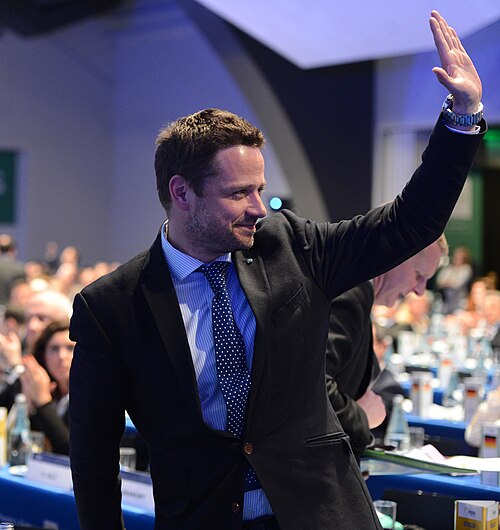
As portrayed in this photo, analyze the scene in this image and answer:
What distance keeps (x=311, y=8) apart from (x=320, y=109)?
2007mm

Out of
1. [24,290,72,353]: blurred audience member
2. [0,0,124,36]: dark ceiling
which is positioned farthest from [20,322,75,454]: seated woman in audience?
[0,0,124,36]: dark ceiling

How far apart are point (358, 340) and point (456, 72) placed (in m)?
0.90

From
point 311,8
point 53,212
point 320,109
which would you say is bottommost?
point 53,212

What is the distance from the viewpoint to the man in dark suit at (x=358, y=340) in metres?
2.24

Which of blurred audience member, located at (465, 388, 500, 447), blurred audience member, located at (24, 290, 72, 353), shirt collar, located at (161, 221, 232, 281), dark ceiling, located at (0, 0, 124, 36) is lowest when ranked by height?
blurred audience member, located at (465, 388, 500, 447)

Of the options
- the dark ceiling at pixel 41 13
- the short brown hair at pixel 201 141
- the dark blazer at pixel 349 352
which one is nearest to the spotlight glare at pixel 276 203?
the dark blazer at pixel 349 352

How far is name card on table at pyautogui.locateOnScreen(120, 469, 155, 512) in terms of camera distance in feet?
8.75

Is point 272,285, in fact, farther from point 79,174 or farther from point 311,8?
point 79,174

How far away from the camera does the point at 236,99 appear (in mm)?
15312

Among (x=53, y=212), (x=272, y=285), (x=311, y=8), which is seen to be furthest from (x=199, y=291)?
(x=53, y=212)

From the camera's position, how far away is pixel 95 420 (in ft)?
5.82

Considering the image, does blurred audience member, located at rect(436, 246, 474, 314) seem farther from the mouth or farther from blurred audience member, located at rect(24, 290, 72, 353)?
the mouth

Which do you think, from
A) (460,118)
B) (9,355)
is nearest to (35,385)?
(9,355)

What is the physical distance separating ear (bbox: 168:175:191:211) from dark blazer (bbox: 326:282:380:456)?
65 centimetres
